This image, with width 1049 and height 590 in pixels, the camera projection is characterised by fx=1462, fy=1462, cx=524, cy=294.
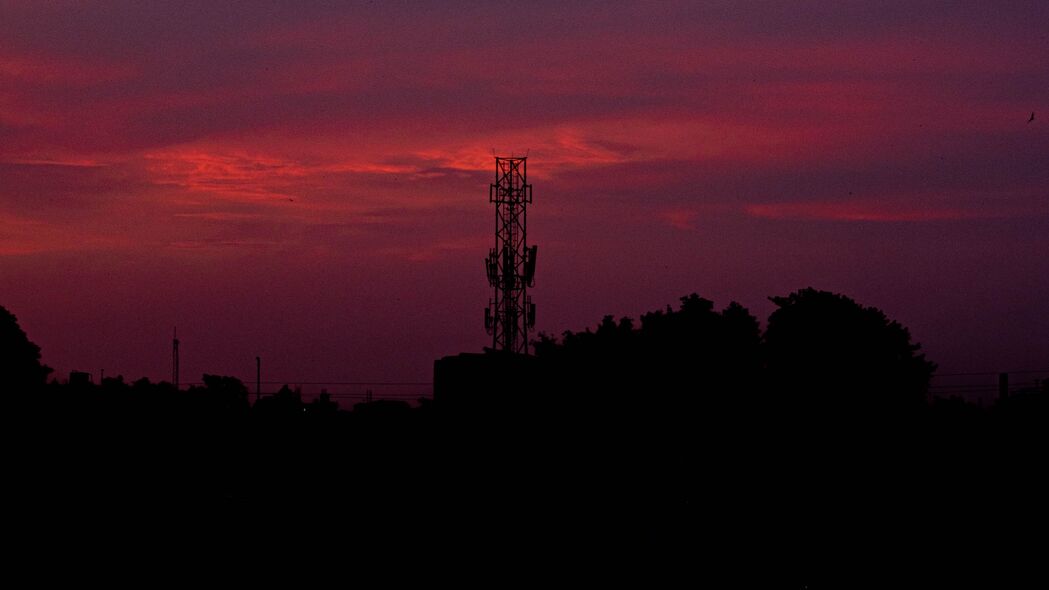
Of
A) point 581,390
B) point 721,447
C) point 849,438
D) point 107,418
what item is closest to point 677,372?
point 581,390

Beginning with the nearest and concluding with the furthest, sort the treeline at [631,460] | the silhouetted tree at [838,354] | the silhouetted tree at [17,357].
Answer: the treeline at [631,460] < the silhouetted tree at [838,354] < the silhouetted tree at [17,357]

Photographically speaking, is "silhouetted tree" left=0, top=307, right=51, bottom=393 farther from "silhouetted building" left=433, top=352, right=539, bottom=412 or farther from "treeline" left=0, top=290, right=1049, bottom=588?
"silhouetted building" left=433, top=352, right=539, bottom=412

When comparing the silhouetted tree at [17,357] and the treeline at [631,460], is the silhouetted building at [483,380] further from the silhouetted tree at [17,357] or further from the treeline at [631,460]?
the silhouetted tree at [17,357]

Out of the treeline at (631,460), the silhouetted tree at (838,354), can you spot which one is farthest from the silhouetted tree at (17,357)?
the silhouetted tree at (838,354)

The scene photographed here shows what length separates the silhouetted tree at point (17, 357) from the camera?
79.8 meters

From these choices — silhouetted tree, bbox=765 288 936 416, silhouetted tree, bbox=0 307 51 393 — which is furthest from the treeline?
silhouetted tree, bbox=0 307 51 393

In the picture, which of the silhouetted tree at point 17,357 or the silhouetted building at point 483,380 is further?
the silhouetted tree at point 17,357

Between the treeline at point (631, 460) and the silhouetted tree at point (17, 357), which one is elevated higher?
the silhouetted tree at point (17, 357)

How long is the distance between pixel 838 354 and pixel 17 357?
45776mm

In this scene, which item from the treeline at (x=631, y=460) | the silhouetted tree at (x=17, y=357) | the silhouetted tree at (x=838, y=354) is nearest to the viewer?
the treeline at (x=631, y=460)

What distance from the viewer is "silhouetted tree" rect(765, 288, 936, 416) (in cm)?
6141

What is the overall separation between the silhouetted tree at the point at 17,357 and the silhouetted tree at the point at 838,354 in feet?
128

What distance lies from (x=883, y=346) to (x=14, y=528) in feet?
134

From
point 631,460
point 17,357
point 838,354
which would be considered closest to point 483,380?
point 631,460
